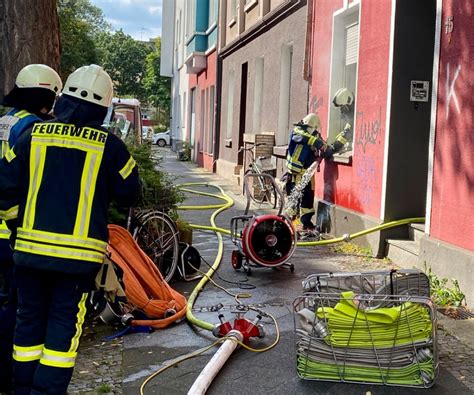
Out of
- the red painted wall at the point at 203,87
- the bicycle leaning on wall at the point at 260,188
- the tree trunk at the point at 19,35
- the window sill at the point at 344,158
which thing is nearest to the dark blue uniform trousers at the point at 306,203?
the window sill at the point at 344,158

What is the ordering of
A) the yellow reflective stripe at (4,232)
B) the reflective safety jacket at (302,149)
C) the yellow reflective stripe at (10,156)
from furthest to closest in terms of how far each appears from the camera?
the reflective safety jacket at (302,149) < the yellow reflective stripe at (4,232) < the yellow reflective stripe at (10,156)

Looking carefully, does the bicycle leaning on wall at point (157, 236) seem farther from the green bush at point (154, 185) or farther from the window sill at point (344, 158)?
the window sill at point (344, 158)

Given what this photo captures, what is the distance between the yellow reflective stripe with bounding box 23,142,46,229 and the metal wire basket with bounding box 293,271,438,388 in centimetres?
180

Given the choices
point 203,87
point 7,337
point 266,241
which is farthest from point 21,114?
point 203,87

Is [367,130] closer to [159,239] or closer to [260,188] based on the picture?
[159,239]

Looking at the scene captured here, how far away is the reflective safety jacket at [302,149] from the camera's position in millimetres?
9602

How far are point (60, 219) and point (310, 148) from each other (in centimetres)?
664

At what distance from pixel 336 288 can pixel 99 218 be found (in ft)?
5.97

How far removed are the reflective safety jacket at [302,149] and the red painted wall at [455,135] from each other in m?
3.16

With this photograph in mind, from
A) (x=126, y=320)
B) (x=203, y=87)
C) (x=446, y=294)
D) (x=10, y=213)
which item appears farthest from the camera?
(x=203, y=87)

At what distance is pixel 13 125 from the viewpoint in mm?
4090

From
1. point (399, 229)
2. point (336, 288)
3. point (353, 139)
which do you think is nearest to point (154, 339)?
point (336, 288)

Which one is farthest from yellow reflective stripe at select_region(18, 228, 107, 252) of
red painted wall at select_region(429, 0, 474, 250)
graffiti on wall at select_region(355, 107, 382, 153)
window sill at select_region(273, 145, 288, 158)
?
window sill at select_region(273, 145, 288, 158)

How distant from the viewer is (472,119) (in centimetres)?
593
